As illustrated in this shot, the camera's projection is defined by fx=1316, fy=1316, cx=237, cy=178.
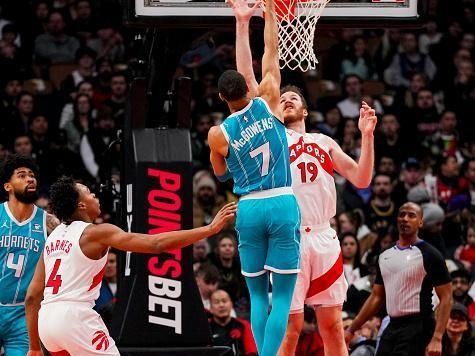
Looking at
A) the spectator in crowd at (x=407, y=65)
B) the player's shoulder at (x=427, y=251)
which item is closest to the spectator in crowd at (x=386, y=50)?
the spectator in crowd at (x=407, y=65)

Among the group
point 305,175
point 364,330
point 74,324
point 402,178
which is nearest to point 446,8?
point 402,178

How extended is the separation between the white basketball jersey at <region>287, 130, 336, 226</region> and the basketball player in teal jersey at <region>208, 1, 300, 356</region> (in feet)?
1.75

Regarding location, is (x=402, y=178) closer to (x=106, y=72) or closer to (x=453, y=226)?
(x=453, y=226)

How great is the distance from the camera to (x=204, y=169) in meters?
17.2

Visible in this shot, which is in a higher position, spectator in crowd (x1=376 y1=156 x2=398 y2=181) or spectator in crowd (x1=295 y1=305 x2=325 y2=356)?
spectator in crowd (x1=376 y1=156 x2=398 y2=181)

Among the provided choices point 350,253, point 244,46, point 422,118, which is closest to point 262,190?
point 244,46

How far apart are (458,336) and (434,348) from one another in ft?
4.31

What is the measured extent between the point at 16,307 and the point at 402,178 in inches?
298

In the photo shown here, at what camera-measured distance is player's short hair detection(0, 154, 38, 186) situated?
11.5 metres

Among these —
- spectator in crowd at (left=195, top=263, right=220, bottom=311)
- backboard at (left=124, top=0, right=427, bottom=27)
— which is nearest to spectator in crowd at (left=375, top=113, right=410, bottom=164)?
spectator in crowd at (left=195, top=263, right=220, bottom=311)

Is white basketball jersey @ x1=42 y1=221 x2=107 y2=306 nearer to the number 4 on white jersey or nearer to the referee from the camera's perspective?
the number 4 on white jersey

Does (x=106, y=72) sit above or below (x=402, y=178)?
above

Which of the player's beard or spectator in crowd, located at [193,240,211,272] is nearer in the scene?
the player's beard

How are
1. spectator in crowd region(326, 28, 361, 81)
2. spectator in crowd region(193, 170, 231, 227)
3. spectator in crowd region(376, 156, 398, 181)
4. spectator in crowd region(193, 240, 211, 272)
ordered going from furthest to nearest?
spectator in crowd region(326, 28, 361, 81) → spectator in crowd region(376, 156, 398, 181) → spectator in crowd region(193, 170, 231, 227) → spectator in crowd region(193, 240, 211, 272)
